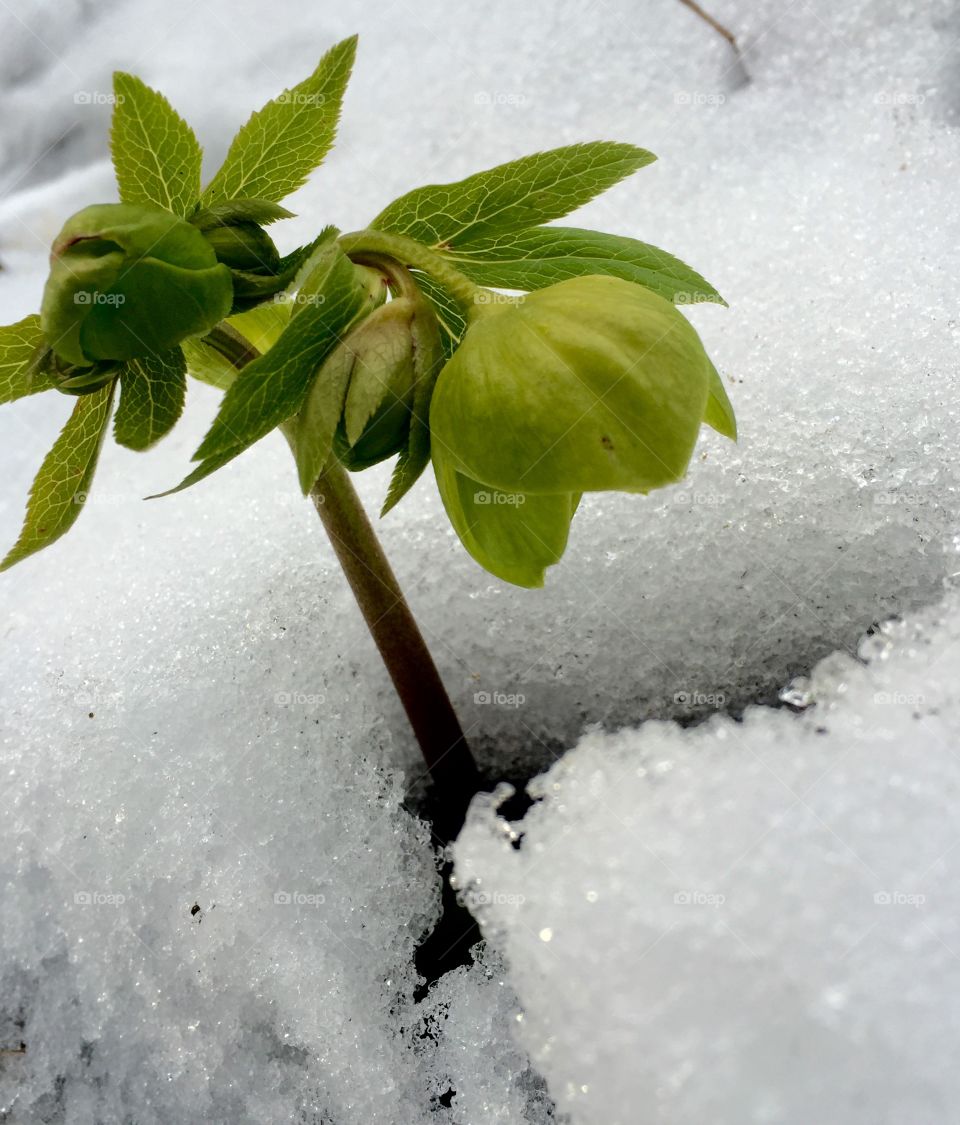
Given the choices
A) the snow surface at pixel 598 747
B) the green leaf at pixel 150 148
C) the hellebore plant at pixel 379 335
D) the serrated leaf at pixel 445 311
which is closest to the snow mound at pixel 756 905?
the snow surface at pixel 598 747

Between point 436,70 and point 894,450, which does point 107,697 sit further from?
point 436,70

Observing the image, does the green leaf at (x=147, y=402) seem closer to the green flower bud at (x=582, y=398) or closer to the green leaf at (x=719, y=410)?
the green flower bud at (x=582, y=398)

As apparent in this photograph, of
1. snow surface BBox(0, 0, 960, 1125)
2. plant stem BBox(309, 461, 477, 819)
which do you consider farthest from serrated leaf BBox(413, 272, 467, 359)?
snow surface BBox(0, 0, 960, 1125)

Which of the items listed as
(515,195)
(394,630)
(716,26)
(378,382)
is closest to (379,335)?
(378,382)

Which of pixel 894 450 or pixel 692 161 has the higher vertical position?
pixel 692 161

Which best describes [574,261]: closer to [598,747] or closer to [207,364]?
[207,364]

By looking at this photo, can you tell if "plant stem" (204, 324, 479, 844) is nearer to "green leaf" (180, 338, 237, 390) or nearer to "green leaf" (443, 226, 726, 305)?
"green leaf" (180, 338, 237, 390)

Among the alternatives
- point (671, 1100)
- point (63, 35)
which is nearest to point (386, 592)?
point (671, 1100)
